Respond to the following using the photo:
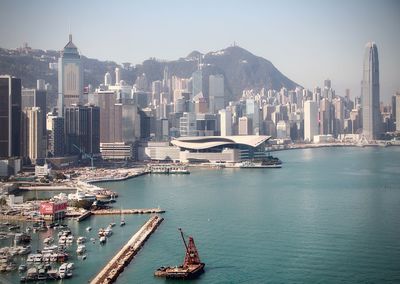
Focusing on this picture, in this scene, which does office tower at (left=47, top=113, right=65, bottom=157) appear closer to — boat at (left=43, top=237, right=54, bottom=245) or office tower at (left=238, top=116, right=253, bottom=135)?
boat at (left=43, top=237, right=54, bottom=245)

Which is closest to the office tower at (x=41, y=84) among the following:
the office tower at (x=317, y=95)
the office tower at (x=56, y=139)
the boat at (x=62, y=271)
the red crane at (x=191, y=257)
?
the office tower at (x=56, y=139)

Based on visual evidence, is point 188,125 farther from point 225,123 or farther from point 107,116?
point 107,116

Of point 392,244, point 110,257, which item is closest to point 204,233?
point 110,257

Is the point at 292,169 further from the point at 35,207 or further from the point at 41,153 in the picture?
the point at 35,207

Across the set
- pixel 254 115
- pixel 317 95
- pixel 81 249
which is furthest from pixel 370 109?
pixel 81 249

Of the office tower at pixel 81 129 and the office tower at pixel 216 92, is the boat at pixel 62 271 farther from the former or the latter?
the office tower at pixel 216 92

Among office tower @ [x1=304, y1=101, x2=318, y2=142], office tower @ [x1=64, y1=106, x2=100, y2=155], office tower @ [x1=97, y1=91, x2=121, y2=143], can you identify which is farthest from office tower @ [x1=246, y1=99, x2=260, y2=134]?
office tower @ [x1=64, y1=106, x2=100, y2=155]
